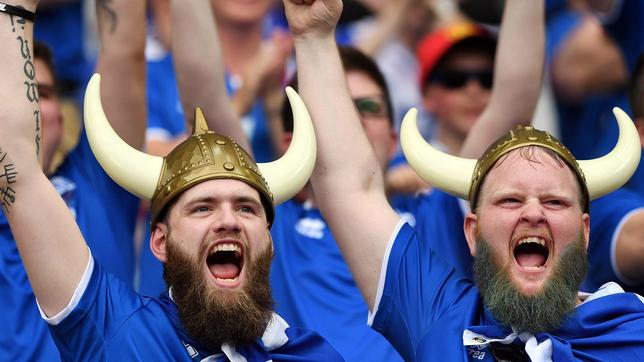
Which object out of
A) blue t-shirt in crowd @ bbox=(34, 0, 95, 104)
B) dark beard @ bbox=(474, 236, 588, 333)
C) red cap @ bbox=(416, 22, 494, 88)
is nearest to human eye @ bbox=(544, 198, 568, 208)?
dark beard @ bbox=(474, 236, 588, 333)

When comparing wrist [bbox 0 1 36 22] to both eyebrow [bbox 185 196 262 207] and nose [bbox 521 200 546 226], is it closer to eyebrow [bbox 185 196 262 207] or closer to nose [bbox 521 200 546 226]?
eyebrow [bbox 185 196 262 207]

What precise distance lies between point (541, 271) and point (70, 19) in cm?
369

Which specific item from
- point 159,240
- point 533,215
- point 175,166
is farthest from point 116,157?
point 533,215

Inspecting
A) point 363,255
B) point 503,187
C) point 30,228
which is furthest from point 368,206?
point 30,228

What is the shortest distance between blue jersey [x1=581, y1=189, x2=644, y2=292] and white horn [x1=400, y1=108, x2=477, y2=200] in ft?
3.42

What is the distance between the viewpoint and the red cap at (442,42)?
6.95 m

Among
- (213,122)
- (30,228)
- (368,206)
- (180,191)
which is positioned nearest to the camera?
(30,228)

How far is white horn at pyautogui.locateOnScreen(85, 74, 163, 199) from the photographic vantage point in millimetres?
4801

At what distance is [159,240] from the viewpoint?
488 cm

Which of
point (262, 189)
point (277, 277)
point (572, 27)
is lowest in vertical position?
point (277, 277)

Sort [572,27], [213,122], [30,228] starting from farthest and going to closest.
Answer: [572,27]
[213,122]
[30,228]

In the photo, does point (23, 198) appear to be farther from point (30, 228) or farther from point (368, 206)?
point (368, 206)

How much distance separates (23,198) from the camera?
452cm

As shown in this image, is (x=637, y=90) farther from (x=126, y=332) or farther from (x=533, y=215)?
(x=126, y=332)
